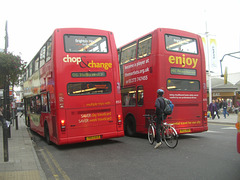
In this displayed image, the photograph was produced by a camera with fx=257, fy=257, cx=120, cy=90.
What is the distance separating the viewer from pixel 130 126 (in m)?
11.6

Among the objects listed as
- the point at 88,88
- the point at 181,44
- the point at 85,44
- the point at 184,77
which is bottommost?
the point at 88,88

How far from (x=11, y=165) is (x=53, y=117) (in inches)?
112

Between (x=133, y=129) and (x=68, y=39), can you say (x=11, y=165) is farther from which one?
(x=133, y=129)

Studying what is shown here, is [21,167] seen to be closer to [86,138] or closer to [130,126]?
[86,138]

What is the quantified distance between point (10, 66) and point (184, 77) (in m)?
8.07

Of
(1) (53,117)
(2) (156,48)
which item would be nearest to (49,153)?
(1) (53,117)

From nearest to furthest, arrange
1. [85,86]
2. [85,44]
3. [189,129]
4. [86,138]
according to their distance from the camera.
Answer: [86,138]
[85,86]
[85,44]
[189,129]

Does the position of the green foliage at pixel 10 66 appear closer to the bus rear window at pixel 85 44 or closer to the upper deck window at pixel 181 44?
the bus rear window at pixel 85 44

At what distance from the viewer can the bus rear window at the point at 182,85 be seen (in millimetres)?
9607

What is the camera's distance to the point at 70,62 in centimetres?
847

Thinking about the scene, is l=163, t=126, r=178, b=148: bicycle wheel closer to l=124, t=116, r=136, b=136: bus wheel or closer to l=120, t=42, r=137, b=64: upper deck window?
l=124, t=116, r=136, b=136: bus wheel

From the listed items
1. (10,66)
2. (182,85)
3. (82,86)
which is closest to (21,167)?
(82,86)

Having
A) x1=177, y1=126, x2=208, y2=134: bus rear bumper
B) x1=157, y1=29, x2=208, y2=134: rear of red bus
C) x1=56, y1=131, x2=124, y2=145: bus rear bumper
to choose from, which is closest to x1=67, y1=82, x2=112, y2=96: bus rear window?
x1=56, y1=131, x2=124, y2=145: bus rear bumper

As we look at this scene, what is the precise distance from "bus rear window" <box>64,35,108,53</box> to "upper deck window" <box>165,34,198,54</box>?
240 centimetres
